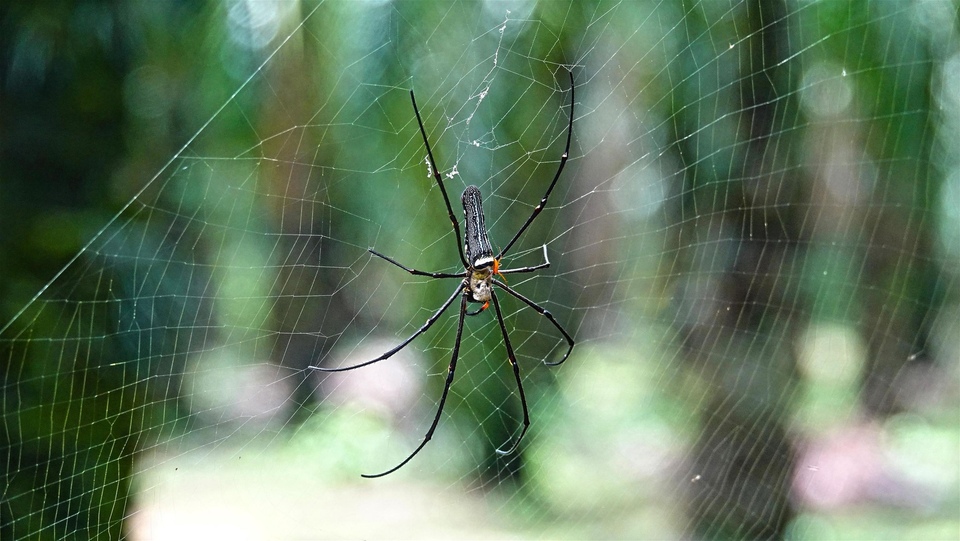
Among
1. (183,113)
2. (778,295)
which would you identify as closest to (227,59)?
(183,113)

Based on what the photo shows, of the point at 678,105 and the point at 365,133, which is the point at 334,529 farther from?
the point at 678,105

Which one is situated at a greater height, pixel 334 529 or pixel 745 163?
pixel 745 163

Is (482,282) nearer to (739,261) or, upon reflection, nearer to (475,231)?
(475,231)

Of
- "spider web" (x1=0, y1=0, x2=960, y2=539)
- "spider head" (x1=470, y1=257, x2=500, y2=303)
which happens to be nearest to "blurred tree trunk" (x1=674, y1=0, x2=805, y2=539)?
"spider web" (x1=0, y1=0, x2=960, y2=539)

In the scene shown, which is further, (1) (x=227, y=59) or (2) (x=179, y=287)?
(1) (x=227, y=59)

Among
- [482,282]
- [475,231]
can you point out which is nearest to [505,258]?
[482,282]

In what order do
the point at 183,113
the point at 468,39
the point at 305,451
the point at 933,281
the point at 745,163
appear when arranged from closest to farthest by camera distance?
the point at 468,39 < the point at 183,113 < the point at 745,163 < the point at 933,281 < the point at 305,451
